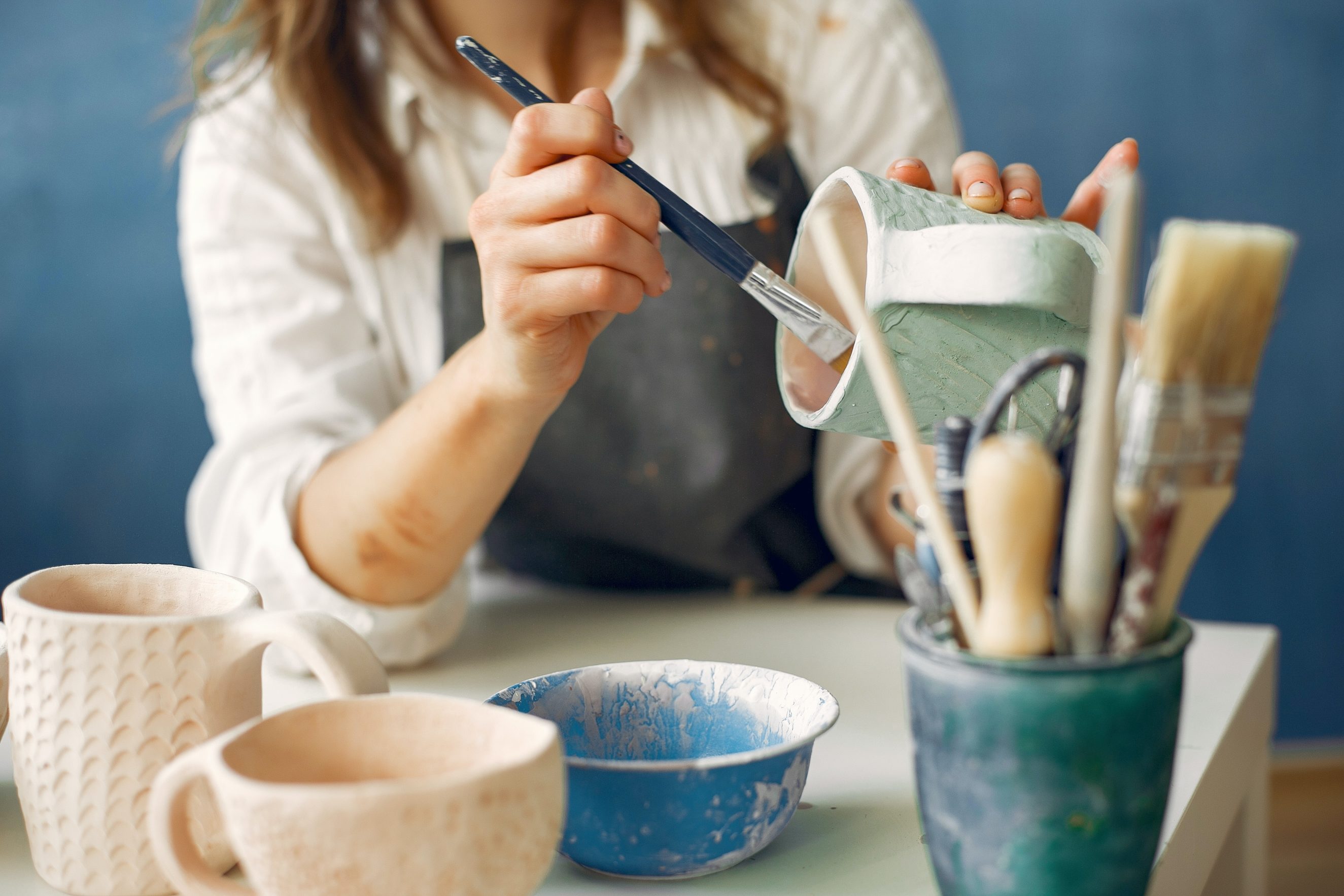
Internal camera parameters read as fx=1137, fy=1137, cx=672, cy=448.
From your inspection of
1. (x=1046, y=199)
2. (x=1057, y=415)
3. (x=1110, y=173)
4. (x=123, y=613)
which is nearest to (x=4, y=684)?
(x=123, y=613)

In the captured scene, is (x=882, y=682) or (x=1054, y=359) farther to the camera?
(x=882, y=682)

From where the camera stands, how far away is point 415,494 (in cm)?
70

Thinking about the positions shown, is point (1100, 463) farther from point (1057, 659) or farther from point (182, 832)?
point (182, 832)

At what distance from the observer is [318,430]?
0.80 metres

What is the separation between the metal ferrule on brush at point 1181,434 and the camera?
0.27 meters

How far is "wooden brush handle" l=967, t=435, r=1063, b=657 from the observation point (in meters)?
0.27

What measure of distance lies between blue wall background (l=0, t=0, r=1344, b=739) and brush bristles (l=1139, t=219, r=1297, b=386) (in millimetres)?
1398

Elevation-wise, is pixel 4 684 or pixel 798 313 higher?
pixel 798 313

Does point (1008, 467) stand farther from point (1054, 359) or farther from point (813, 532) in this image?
point (813, 532)

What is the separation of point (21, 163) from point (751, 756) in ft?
4.82

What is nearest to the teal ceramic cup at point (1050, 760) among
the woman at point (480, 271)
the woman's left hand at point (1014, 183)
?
the woman's left hand at point (1014, 183)

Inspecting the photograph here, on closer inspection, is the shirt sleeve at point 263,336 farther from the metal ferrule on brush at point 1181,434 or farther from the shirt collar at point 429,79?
the metal ferrule on brush at point 1181,434

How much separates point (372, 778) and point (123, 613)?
0.14 meters

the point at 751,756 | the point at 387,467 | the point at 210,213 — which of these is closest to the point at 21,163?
the point at 210,213
